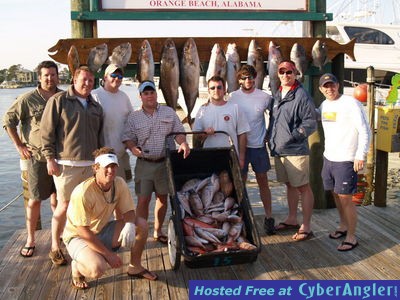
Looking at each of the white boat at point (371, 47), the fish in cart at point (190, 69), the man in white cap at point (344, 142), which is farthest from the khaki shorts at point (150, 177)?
the white boat at point (371, 47)

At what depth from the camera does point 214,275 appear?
12.3 ft

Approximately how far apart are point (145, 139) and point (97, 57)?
988 mm

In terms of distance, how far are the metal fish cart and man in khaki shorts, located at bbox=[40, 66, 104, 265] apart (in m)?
0.72

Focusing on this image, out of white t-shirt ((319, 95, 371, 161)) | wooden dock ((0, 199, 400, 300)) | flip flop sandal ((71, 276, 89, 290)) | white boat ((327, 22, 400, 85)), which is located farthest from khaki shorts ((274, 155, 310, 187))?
white boat ((327, 22, 400, 85))

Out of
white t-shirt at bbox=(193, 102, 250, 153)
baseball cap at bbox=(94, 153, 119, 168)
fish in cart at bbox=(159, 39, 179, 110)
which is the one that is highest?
fish in cart at bbox=(159, 39, 179, 110)

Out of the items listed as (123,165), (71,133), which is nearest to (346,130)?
(123,165)

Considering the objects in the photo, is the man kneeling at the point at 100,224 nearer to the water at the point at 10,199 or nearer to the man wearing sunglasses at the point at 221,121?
the man wearing sunglasses at the point at 221,121

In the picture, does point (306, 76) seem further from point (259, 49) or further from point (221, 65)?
point (221, 65)

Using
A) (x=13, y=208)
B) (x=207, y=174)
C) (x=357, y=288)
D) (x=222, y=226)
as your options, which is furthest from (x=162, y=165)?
(x=13, y=208)

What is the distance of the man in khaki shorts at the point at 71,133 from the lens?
3721 mm

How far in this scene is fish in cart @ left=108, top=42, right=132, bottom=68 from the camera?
14.4ft

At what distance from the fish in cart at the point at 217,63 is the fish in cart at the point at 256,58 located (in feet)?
1.08

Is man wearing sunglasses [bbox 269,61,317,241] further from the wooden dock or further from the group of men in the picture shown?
the wooden dock

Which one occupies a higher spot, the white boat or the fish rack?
the white boat
